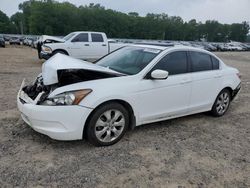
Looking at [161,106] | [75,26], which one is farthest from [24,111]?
[75,26]

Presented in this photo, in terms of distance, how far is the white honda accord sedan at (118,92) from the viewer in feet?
11.3

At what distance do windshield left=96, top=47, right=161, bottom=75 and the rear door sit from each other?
87 cm

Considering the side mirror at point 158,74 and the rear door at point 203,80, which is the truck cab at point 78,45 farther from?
the side mirror at point 158,74

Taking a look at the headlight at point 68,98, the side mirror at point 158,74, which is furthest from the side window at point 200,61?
the headlight at point 68,98

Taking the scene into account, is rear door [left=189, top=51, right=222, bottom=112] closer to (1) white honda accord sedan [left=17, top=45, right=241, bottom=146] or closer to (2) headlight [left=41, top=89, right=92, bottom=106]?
(1) white honda accord sedan [left=17, top=45, right=241, bottom=146]

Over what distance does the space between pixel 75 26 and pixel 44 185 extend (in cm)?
9799

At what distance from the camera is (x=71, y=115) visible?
133 inches

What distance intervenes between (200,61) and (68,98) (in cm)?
274

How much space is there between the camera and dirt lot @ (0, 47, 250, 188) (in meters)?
3.04

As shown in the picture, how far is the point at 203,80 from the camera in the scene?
15.8 feet

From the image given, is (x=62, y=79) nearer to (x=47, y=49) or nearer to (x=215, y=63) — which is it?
(x=215, y=63)

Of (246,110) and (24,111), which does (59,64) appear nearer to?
(24,111)

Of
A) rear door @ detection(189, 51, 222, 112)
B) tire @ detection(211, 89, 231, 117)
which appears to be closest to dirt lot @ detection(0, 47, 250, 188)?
rear door @ detection(189, 51, 222, 112)

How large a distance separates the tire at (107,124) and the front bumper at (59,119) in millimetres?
141
